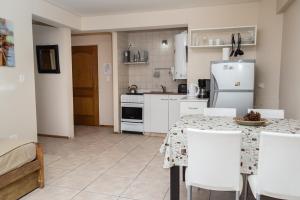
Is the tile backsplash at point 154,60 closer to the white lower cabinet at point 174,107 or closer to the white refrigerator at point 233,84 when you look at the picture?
the white lower cabinet at point 174,107

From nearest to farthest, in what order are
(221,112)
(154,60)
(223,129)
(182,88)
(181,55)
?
1. (223,129)
2. (221,112)
3. (181,55)
4. (182,88)
5. (154,60)

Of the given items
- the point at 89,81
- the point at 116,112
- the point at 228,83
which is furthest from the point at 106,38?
the point at 228,83

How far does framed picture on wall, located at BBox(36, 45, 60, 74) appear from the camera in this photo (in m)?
4.90

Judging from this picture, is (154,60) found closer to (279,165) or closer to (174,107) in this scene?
(174,107)

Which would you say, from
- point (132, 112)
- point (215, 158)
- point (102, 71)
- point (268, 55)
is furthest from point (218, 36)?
point (215, 158)

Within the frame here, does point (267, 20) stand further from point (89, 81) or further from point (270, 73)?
point (89, 81)

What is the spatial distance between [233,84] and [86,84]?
3.83 metres

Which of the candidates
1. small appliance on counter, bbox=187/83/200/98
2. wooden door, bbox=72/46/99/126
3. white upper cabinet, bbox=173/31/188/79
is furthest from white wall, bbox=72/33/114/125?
small appliance on counter, bbox=187/83/200/98

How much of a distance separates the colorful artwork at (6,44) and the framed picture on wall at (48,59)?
148 cm

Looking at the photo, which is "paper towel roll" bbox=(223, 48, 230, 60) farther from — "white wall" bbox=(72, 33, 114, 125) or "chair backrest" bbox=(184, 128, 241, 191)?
"white wall" bbox=(72, 33, 114, 125)

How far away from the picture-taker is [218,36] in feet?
14.4

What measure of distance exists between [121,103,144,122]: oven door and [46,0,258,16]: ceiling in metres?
1.99

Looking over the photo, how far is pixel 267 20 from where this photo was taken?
156 inches

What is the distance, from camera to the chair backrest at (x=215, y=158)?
68.2 inches
